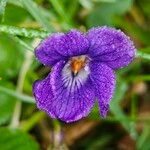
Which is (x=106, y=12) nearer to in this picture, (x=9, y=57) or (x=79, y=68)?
(x=9, y=57)

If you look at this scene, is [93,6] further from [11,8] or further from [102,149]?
[102,149]

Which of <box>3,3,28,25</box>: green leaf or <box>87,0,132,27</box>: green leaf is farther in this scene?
<box>87,0,132,27</box>: green leaf

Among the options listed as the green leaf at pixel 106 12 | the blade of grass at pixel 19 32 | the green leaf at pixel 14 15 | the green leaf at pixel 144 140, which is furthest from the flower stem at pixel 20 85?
the blade of grass at pixel 19 32

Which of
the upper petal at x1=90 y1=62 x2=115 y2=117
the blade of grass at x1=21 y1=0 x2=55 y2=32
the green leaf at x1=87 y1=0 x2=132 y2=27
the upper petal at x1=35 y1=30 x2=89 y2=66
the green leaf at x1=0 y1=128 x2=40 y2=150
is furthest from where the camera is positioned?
the green leaf at x1=87 y1=0 x2=132 y2=27

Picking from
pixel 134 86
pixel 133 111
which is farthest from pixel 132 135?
pixel 134 86

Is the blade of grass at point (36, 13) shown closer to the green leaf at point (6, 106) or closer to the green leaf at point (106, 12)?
the green leaf at point (6, 106)

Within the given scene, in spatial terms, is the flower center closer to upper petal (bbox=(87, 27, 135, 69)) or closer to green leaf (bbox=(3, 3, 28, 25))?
upper petal (bbox=(87, 27, 135, 69))

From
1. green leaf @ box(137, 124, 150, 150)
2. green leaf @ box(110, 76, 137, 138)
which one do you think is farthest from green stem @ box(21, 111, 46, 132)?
green leaf @ box(137, 124, 150, 150)
